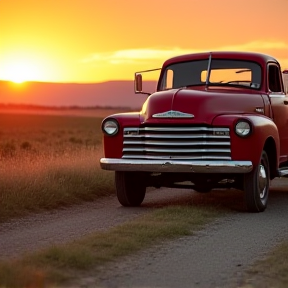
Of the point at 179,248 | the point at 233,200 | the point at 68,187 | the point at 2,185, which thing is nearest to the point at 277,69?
the point at 233,200

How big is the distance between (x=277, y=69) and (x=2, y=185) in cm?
500

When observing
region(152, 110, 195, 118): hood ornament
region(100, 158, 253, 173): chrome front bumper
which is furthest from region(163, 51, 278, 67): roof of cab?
region(100, 158, 253, 173): chrome front bumper

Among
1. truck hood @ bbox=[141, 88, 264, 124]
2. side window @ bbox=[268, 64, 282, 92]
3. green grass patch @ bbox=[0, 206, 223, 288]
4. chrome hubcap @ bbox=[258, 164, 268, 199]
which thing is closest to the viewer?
green grass patch @ bbox=[0, 206, 223, 288]

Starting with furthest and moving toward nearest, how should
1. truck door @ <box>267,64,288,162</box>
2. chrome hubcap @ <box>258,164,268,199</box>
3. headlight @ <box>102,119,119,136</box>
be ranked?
truck door @ <box>267,64,288,162</box>, headlight @ <box>102,119,119,136</box>, chrome hubcap @ <box>258,164,268,199</box>

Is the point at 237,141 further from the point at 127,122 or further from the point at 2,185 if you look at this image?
the point at 2,185

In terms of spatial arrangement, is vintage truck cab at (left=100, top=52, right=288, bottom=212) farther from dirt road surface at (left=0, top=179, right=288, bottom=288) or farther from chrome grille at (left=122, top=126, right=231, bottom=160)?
dirt road surface at (left=0, top=179, right=288, bottom=288)

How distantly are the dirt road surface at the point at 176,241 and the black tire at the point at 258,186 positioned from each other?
0.16 metres

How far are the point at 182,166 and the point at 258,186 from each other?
1.20 meters

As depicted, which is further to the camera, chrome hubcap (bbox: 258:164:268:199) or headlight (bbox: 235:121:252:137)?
chrome hubcap (bbox: 258:164:268:199)

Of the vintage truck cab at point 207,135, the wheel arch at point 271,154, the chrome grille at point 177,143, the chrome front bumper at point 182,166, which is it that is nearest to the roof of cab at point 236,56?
the vintage truck cab at point 207,135

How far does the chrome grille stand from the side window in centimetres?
224

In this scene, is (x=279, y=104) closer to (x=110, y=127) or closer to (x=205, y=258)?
(x=110, y=127)

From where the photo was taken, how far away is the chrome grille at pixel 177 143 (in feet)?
37.6

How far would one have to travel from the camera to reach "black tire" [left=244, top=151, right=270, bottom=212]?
11641 millimetres
